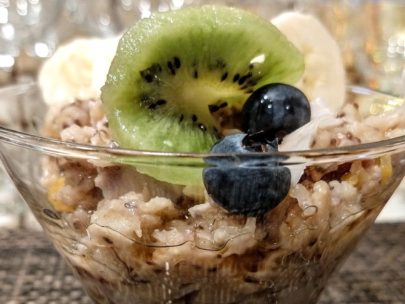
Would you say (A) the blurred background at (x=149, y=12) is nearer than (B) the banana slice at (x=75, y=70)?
No

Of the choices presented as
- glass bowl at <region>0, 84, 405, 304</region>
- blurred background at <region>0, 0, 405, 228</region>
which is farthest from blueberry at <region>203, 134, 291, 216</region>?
blurred background at <region>0, 0, 405, 228</region>

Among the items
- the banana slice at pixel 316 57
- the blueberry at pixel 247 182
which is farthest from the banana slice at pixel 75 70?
the blueberry at pixel 247 182

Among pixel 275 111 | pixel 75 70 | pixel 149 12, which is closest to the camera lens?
pixel 275 111

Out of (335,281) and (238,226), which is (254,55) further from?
(335,281)

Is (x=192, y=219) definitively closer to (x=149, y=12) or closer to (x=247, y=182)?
(x=247, y=182)

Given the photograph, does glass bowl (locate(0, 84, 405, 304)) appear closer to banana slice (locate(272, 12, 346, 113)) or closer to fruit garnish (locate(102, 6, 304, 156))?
fruit garnish (locate(102, 6, 304, 156))

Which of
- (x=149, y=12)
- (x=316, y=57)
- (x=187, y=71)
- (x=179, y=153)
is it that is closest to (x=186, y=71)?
(x=187, y=71)

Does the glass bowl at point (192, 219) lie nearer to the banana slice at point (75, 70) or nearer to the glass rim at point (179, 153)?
the glass rim at point (179, 153)
